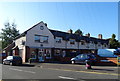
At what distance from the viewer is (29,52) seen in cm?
3441

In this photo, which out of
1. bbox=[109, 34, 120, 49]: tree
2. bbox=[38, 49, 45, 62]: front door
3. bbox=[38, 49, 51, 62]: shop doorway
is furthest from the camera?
bbox=[109, 34, 120, 49]: tree

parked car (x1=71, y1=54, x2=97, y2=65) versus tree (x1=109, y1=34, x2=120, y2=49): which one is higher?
tree (x1=109, y1=34, x2=120, y2=49)

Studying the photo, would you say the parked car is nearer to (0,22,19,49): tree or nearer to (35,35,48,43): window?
(35,35,48,43): window

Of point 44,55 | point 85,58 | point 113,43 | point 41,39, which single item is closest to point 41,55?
point 44,55

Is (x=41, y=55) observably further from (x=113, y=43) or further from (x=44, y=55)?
(x=113, y=43)

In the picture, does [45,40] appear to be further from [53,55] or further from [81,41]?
[81,41]

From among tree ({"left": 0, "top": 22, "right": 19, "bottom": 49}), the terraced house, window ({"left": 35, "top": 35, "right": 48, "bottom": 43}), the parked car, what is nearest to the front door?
the terraced house

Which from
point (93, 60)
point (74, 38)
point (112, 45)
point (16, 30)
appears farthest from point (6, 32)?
point (93, 60)

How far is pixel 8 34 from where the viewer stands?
227ft

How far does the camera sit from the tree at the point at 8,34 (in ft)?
219

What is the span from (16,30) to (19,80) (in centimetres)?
6255

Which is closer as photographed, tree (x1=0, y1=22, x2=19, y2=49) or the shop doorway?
the shop doorway

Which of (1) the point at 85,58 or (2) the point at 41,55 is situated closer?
(1) the point at 85,58

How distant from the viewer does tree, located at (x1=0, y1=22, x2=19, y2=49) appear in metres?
66.7
